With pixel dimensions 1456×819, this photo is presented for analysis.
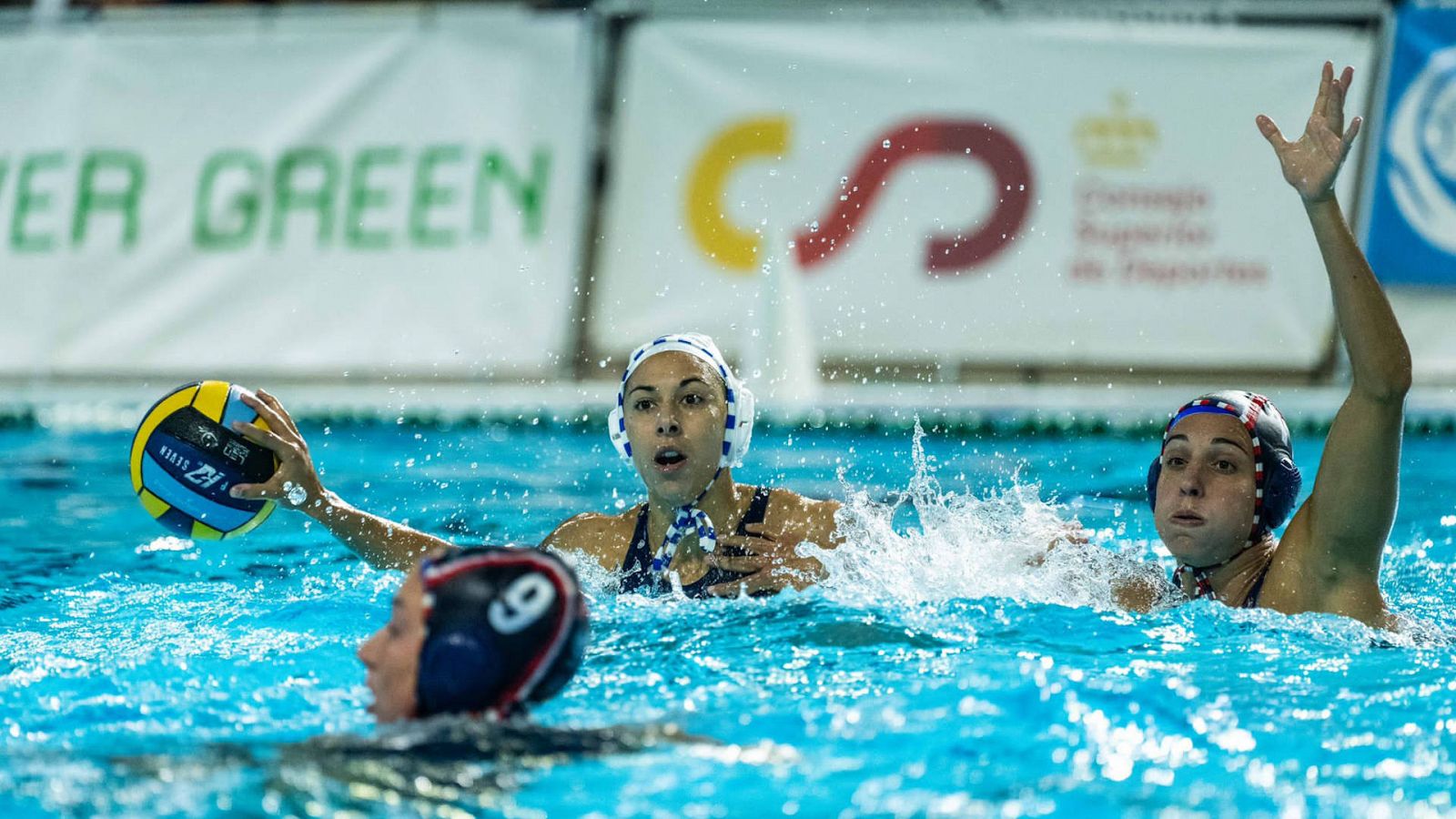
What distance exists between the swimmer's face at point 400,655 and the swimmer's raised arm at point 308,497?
3.98ft

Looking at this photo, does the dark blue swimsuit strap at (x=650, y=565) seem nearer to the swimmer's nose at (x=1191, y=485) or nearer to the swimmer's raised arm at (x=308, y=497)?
the swimmer's raised arm at (x=308, y=497)

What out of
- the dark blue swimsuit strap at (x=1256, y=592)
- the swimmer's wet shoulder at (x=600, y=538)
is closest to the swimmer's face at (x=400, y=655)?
the swimmer's wet shoulder at (x=600, y=538)

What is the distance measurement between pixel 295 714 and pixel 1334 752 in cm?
192

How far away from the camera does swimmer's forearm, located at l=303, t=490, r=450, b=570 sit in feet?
12.6

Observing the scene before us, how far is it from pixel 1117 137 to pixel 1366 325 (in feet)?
17.6

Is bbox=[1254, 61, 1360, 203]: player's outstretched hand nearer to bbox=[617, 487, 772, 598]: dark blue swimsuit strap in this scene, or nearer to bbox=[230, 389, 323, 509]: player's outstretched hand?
bbox=[617, 487, 772, 598]: dark blue swimsuit strap

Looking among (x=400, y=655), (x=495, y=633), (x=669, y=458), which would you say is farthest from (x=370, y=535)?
(x=495, y=633)

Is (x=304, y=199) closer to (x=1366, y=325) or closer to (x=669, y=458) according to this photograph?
(x=669, y=458)

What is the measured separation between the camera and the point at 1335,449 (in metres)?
3.13

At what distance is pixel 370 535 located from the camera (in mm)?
3920

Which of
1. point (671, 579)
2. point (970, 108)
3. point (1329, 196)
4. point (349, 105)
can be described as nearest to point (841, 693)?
point (671, 579)

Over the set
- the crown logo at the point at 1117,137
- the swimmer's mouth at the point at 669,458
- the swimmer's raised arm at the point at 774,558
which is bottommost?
the swimmer's raised arm at the point at 774,558

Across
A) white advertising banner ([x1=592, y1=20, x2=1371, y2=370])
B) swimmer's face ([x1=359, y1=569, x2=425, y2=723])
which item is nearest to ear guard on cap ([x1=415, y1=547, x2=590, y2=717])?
swimmer's face ([x1=359, y1=569, x2=425, y2=723])

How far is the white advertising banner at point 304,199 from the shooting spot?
27.3 ft
